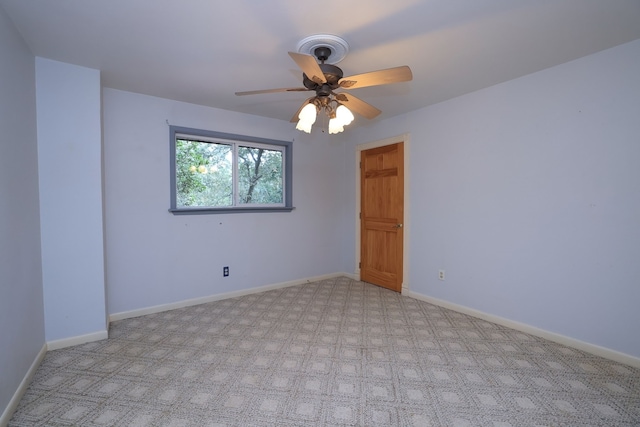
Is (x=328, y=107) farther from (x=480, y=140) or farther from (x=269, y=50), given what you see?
(x=480, y=140)

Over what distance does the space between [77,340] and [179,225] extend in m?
1.34

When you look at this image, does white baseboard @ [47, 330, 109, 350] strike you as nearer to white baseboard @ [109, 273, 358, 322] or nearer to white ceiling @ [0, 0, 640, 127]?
white baseboard @ [109, 273, 358, 322]

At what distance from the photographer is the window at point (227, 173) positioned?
3.34 metres

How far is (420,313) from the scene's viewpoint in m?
3.13

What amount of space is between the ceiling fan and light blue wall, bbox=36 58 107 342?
1.48 metres

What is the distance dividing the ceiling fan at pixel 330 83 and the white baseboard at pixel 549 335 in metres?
2.32

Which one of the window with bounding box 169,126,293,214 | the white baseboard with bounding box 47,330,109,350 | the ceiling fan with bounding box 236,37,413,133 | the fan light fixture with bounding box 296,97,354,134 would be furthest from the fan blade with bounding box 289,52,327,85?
the white baseboard with bounding box 47,330,109,350

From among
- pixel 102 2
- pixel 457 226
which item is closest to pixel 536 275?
pixel 457 226

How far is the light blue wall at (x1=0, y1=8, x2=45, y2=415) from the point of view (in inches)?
64.7

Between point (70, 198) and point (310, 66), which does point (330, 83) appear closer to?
point (310, 66)

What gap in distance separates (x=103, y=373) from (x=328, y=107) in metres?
2.45

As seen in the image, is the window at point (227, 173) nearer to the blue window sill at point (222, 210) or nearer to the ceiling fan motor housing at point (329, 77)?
the blue window sill at point (222, 210)

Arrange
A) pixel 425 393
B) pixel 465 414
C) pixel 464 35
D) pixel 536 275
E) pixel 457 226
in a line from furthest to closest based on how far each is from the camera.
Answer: pixel 457 226 < pixel 536 275 < pixel 464 35 < pixel 425 393 < pixel 465 414

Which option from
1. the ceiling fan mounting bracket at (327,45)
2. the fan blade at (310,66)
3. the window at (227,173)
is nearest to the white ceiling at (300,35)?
the ceiling fan mounting bracket at (327,45)
